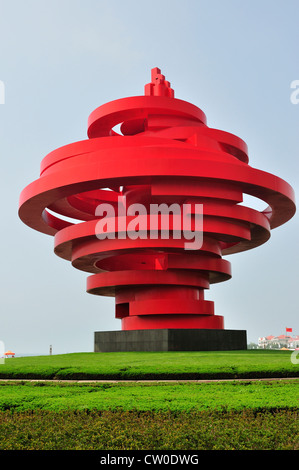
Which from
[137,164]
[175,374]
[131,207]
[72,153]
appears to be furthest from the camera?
[131,207]

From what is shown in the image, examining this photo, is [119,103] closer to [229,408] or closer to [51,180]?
[51,180]

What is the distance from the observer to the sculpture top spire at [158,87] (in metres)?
35.2

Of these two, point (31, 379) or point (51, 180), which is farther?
point (51, 180)

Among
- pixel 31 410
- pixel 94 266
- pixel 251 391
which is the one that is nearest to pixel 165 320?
pixel 94 266

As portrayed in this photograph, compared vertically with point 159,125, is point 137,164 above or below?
below

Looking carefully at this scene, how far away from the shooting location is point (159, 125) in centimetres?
3250

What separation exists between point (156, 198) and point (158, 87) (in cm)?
Result: 970

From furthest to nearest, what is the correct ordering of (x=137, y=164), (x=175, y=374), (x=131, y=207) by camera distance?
(x=131, y=207) → (x=137, y=164) → (x=175, y=374)

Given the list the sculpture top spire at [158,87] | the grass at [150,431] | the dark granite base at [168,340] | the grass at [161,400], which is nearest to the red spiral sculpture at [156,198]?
the sculpture top spire at [158,87]

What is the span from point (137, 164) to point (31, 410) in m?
19.9

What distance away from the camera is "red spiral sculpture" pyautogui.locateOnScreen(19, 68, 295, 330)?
28.2 metres

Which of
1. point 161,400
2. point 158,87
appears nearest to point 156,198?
point 158,87

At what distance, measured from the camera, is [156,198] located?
30.7 metres

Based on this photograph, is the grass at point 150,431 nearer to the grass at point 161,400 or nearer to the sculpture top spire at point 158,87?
the grass at point 161,400
